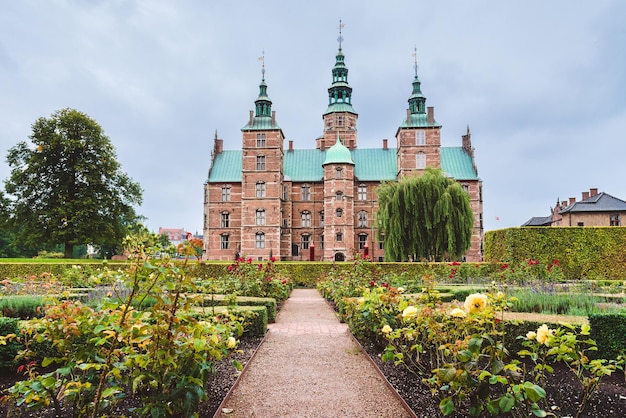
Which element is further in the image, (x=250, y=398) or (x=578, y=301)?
(x=578, y=301)

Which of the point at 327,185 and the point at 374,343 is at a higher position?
the point at 327,185

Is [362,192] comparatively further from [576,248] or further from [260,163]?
[576,248]

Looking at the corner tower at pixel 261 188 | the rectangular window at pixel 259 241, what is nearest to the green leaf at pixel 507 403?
the corner tower at pixel 261 188

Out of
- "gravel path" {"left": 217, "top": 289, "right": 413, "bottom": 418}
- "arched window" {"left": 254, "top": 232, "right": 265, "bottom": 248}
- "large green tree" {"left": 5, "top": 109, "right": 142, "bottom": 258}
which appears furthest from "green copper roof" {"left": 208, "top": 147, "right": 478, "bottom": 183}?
"gravel path" {"left": 217, "top": 289, "right": 413, "bottom": 418}

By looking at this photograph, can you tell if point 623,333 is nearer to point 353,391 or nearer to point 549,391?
point 549,391

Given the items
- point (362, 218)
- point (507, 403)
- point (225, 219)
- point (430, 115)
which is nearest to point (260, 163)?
point (225, 219)

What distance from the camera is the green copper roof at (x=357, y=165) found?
130 ft

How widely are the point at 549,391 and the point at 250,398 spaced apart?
3253 mm

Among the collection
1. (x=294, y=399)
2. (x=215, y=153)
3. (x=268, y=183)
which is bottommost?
(x=294, y=399)

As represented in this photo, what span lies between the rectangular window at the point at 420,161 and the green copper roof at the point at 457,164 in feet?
9.31

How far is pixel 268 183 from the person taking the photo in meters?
36.8

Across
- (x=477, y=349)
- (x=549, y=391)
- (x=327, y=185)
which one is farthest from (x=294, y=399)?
(x=327, y=185)

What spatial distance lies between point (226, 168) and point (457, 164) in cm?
2097

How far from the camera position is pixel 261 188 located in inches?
1448
